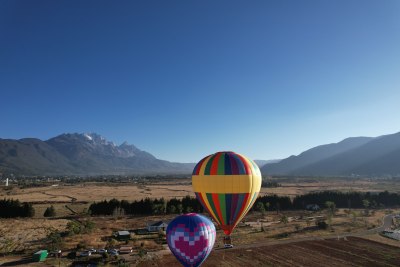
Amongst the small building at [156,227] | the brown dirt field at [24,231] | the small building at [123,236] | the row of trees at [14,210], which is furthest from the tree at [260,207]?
the row of trees at [14,210]

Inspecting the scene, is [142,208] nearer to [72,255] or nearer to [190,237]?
[72,255]

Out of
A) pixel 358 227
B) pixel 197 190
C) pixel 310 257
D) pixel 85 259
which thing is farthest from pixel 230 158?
pixel 358 227

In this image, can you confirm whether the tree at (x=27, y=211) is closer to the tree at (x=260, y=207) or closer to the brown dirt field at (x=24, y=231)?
the brown dirt field at (x=24, y=231)

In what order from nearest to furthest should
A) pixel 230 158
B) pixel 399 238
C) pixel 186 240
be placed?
pixel 186 240, pixel 230 158, pixel 399 238

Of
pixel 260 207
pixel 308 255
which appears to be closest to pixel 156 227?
pixel 308 255

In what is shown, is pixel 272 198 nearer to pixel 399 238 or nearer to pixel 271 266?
pixel 399 238

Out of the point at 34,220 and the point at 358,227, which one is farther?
the point at 34,220

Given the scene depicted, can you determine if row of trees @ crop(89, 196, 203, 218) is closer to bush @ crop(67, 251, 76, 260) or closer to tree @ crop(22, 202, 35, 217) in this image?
tree @ crop(22, 202, 35, 217)

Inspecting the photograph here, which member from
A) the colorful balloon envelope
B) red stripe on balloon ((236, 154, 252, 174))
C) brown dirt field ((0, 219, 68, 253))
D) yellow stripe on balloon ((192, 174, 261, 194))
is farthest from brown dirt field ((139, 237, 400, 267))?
brown dirt field ((0, 219, 68, 253))
